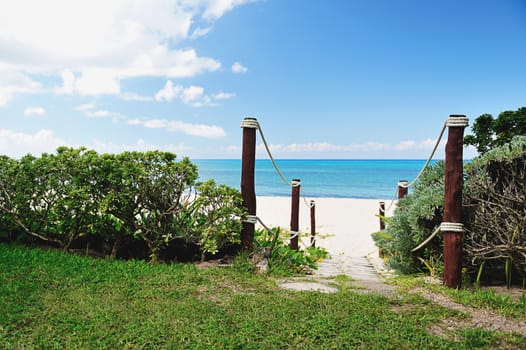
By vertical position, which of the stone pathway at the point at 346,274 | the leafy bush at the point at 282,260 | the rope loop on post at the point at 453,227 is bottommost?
the stone pathway at the point at 346,274

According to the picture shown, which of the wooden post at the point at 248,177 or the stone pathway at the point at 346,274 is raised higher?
the wooden post at the point at 248,177

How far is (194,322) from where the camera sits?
3477mm

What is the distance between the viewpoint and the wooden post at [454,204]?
4.65 metres

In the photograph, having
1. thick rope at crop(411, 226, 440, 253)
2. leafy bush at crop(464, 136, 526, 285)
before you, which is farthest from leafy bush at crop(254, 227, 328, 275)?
leafy bush at crop(464, 136, 526, 285)

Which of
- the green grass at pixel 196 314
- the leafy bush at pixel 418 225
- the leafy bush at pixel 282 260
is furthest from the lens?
the leafy bush at pixel 282 260

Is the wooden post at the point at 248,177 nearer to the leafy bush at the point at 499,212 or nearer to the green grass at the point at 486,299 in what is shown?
the green grass at the point at 486,299

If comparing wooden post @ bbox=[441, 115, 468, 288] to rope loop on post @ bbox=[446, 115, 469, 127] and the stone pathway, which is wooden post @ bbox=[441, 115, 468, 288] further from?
the stone pathway

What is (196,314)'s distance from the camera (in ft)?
11.9

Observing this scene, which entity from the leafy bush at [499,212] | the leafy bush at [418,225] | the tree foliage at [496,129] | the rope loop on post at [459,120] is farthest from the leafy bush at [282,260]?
the tree foliage at [496,129]

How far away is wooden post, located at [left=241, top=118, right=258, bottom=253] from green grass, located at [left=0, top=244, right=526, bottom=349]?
0.80 metres

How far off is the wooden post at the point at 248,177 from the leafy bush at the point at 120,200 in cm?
15

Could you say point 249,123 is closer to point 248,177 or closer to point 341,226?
A: point 248,177

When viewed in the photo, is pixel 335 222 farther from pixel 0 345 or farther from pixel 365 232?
pixel 0 345

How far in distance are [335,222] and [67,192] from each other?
35.0 ft
